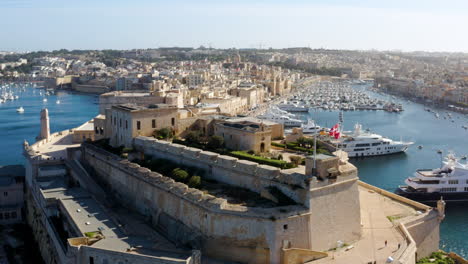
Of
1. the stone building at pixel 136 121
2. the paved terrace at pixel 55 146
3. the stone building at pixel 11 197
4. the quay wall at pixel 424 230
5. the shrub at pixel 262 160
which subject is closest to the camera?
the shrub at pixel 262 160

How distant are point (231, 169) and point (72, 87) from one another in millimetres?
81361

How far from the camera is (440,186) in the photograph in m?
23.6

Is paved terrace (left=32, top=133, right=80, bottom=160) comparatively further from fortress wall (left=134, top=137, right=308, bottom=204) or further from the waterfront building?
fortress wall (left=134, top=137, right=308, bottom=204)

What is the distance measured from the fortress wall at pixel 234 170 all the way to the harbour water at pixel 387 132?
28.1ft

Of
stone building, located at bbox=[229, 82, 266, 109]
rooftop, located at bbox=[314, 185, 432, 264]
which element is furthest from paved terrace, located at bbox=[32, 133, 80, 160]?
stone building, located at bbox=[229, 82, 266, 109]

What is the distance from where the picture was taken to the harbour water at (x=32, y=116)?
34.9 metres

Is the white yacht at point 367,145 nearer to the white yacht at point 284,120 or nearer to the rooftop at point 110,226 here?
the white yacht at point 284,120

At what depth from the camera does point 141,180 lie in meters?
17.1

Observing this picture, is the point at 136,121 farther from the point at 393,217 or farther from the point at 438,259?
the point at 438,259

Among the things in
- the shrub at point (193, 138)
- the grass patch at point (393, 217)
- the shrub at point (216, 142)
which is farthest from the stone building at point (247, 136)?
the grass patch at point (393, 217)

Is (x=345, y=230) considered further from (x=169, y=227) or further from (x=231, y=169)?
(x=169, y=227)

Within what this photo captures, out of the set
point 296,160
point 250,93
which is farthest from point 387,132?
point 296,160

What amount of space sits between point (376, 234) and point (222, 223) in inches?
207

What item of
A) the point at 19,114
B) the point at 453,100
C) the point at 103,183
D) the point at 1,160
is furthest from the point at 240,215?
the point at 453,100
